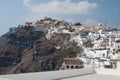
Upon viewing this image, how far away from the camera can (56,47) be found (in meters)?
101

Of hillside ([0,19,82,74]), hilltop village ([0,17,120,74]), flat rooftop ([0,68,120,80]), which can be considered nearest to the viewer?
flat rooftop ([0,68,120,80])

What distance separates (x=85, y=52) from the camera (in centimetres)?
8006

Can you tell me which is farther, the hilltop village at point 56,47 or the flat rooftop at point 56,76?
the hilltop village at point 56,47

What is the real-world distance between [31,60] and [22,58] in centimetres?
987

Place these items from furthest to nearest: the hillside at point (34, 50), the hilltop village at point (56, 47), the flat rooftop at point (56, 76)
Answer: the hillside at point (34, 50) → the hilltop village at point (56, 47) → the flat rooftop at point (56, 76)

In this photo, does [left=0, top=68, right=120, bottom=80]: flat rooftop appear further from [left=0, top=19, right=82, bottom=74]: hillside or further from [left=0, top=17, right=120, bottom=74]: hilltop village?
[left=0, top=19, right=82, bottom=74]: hillside

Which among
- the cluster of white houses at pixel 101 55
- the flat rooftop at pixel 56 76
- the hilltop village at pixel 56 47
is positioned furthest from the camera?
the hilltop village at pixel 56 47

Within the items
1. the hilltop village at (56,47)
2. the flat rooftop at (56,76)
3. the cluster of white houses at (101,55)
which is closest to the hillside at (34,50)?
the hilltop village at (56,47)

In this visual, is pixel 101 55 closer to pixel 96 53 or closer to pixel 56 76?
pixel 96 53

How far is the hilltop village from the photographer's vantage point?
72025 mm

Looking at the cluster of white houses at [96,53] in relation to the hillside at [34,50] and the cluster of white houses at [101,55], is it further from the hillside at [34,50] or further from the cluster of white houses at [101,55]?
the hillside at [34,50]

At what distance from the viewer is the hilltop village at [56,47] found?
236ft

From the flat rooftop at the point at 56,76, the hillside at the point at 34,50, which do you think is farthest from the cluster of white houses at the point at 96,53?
the flat rooftop at the point at 56,76

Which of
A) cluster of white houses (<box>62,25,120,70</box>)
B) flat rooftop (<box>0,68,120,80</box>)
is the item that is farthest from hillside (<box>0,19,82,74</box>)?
flat rooftop (<box>0,68,120,80</box>)
